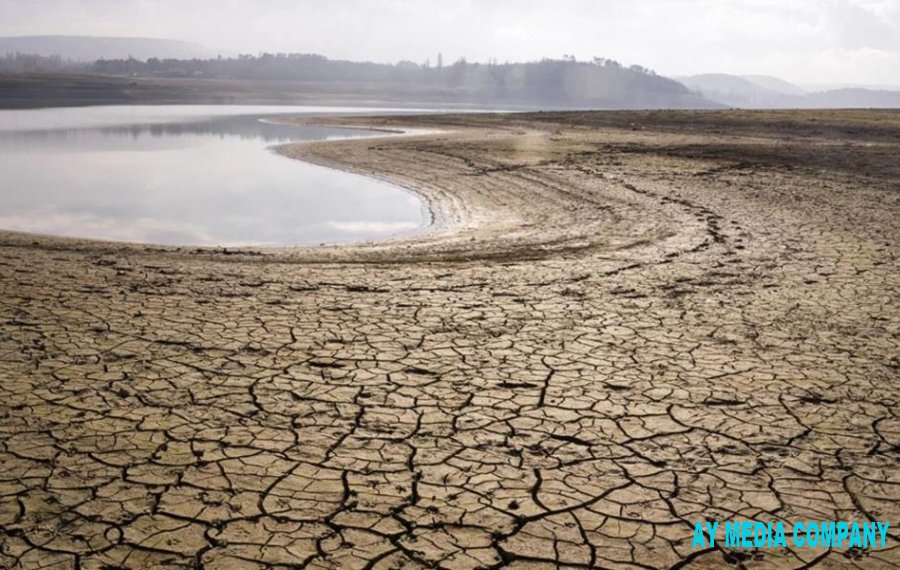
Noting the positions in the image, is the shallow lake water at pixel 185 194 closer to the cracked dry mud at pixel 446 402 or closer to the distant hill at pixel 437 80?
the cracked dry mud at pixel 446 402

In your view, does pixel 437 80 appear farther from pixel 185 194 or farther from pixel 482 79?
pixel 185 194

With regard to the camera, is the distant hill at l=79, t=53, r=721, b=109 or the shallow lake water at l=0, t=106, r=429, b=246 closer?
the shallow lake water at l=0, t=106, r=429, b=246

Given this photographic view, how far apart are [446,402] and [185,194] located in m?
12.5

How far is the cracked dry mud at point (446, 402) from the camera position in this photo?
107 inches

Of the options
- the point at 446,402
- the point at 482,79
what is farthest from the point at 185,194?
the point at 482,79

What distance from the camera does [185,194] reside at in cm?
1472

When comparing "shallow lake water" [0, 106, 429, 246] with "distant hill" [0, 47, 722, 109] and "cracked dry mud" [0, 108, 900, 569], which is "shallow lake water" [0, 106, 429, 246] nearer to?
"cracked dry mud" [0, 108, 900, 569]

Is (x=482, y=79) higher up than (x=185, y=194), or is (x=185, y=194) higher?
(x=482, y=79)

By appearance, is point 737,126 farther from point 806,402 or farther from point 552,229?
point 806,402

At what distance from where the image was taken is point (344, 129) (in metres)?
32.2

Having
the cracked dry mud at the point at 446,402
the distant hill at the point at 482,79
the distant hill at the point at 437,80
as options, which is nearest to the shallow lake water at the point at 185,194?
the cracked dry mud at the point at 446,402

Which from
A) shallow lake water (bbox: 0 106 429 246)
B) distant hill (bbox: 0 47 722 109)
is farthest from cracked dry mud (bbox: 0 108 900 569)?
distant hill (bbox: 0 47 722 109)

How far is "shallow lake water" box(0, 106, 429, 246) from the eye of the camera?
1099cm

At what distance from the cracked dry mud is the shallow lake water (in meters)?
2.39
